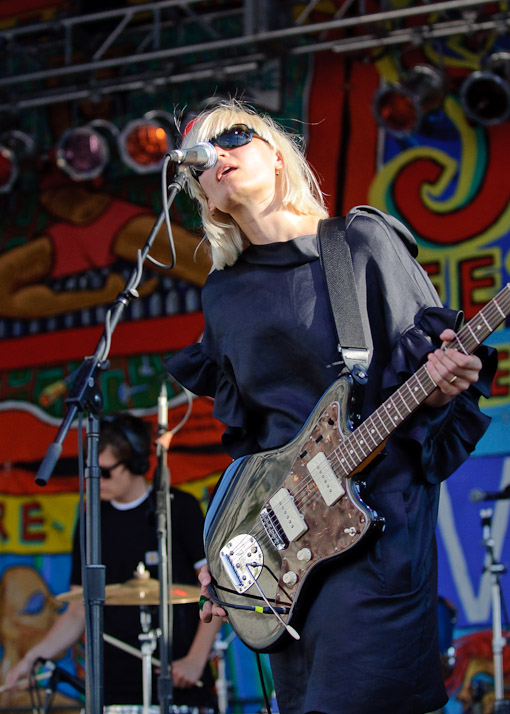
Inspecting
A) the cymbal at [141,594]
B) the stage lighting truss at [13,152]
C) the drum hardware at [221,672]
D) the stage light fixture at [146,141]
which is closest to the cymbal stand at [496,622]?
the drum hardware at [221,672]

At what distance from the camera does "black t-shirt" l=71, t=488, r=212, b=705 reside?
16.8 ft

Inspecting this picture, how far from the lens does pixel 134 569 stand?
543cm

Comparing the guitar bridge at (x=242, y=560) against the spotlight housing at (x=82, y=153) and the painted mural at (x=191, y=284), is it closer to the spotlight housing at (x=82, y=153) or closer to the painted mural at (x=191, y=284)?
the painted mural at (x=191, y=284)

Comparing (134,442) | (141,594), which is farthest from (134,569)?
(141,594)


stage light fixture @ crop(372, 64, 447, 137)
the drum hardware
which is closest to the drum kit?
the drum hardware

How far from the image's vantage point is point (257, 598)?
2449 millimetres

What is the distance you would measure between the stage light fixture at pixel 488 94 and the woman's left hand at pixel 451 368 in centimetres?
377

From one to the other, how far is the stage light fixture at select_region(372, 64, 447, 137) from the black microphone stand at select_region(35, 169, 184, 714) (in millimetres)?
3211

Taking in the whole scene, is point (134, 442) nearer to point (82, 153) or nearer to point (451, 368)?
point (82, 153)

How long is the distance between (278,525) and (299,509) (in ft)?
0.29

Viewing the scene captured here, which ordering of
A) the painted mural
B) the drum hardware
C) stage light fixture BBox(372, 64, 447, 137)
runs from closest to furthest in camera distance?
the drum hardware
the painted mural
stage light fixture BBox(372, 64, 447, 137)

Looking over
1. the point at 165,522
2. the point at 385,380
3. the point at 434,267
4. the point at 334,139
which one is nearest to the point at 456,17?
the point at 334,139

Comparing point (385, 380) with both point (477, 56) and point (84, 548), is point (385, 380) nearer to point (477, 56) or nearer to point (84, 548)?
point (84, 548)

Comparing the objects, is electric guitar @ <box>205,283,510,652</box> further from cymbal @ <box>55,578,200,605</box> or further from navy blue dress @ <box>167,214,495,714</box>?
cymbal @ <box>55,578,200,605</box>
